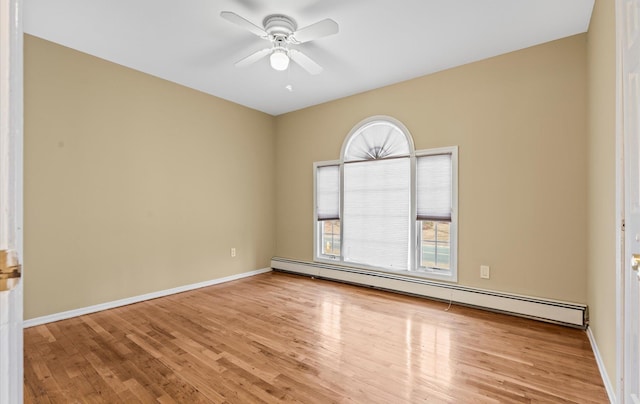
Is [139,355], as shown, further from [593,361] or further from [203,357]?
[593,361]

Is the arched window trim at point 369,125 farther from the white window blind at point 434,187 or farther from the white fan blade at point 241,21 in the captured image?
the white fan blade at point 241,21

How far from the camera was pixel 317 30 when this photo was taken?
2502 millimetres

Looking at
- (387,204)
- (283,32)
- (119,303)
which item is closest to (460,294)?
(387,204)

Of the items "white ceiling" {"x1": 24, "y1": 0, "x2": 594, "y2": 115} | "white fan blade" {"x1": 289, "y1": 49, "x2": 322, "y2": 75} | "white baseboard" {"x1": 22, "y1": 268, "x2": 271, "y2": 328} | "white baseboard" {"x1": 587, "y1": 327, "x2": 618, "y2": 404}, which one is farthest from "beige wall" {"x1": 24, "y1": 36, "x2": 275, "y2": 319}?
"white baseboard" {"x1": 587, "y1": 327, "x2": 618, "y2": 404}

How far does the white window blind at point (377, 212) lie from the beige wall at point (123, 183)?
1708 millimetres

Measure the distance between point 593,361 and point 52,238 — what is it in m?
4.87

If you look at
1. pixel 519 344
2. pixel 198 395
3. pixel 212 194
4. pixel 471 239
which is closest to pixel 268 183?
pixel 212 194

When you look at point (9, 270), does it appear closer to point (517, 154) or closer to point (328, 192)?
point (517, 154)

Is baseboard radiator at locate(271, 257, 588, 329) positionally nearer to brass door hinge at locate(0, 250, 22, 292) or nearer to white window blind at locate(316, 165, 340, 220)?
white window blind at locate(316, 165, 340, 220)

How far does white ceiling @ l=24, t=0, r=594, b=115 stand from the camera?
2490 mm

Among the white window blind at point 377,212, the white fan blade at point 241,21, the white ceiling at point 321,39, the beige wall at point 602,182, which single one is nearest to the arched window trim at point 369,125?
the white window blind at point 377,212

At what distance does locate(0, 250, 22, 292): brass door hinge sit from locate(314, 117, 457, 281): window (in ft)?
12.2

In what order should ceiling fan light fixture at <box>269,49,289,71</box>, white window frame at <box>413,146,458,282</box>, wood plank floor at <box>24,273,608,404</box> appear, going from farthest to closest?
white window frame at <box>413,146,458,282</box>, ceiling fan light fixture at <box>269,49,289,71</box>, wood plank floor at <box>24,273,608,404</box>

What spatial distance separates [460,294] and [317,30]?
3.15m
